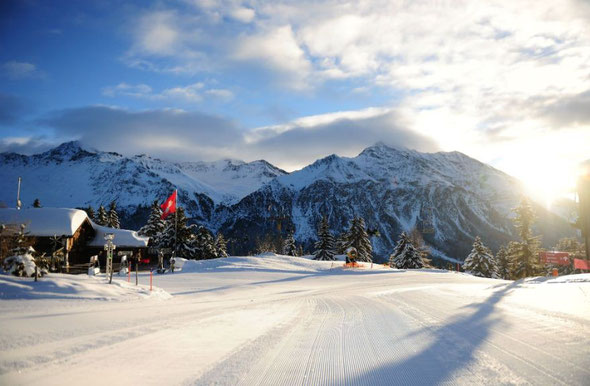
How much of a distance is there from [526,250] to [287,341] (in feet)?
137

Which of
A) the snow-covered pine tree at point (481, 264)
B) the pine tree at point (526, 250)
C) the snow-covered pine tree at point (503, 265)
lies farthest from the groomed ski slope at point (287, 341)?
the snow-covered pine tree at point (503, 265)

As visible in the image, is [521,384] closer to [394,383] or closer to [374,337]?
[394,383]

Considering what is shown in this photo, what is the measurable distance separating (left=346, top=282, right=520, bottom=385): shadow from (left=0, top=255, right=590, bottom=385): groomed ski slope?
21 mm

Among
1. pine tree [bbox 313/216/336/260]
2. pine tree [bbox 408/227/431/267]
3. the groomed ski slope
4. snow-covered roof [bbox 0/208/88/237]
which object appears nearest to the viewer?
the groomed ski slope

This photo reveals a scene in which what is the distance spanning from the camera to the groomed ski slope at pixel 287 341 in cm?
550

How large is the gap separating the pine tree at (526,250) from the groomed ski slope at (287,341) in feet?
104

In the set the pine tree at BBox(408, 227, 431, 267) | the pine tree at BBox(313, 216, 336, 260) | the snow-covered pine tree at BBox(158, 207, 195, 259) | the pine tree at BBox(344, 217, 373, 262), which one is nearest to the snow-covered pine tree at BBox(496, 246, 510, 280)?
the pine tree at BBox(408, 227, 431, 267)

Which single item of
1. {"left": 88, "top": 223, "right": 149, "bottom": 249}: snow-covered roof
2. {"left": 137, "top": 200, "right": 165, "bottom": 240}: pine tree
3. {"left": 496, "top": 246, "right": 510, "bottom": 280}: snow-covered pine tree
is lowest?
{"left": 496, "top": 246, "right": 510, "bottom": 280}: snow-covered pine tree

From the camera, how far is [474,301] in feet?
42.8

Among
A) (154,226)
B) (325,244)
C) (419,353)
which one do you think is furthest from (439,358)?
(325,244)

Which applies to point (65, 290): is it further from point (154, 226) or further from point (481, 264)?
point (481, 264)

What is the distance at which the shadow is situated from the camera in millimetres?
5379

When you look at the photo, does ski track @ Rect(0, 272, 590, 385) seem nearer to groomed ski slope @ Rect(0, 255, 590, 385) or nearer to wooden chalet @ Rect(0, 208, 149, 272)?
groomed ski slope @ Rect(0, 255, 590, 385)

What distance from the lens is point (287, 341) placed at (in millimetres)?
7762
